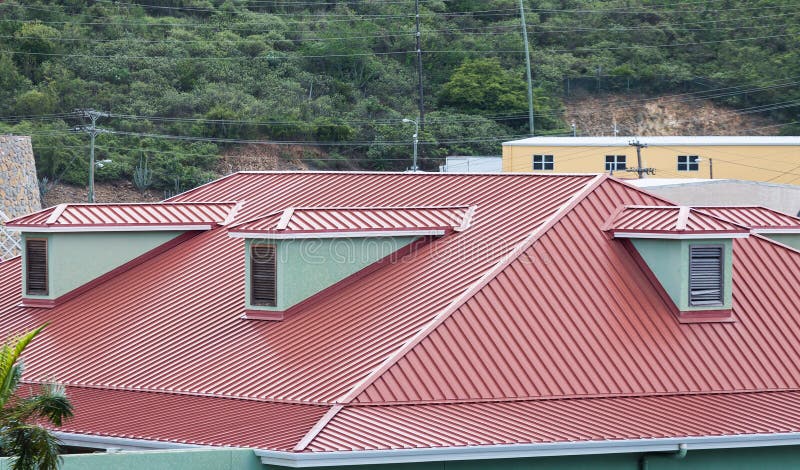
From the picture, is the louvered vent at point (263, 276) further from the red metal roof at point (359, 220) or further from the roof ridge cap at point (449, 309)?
the roof ridge cap at point (449, 309)

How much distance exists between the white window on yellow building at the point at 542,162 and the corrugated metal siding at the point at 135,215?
4230 centimetres

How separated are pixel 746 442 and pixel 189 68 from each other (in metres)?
57.6

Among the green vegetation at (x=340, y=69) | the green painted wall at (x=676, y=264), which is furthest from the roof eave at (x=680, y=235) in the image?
the green vegetation at (x=340, y=69)

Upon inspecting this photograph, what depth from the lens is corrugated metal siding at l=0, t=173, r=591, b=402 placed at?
760 inches

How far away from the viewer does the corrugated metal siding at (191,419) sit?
16.9 meters

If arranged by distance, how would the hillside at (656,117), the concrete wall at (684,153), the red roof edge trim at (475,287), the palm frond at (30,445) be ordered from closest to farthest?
1. the palm frond at (30,445)
2. the red roof edge trim at (475,287)
3. the concrete wall at (684,153)
4. the hillside at (656,117)

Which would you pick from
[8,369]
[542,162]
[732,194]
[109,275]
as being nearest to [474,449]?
[8,369]

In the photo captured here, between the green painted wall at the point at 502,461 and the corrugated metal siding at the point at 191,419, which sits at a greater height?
the corrugated metal siding at the point at 191,419

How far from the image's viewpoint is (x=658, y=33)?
8725 centimetres

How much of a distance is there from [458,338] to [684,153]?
49.5 metres

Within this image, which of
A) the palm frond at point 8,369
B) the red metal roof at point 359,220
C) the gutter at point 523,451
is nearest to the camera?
the palm frond at point 8,369

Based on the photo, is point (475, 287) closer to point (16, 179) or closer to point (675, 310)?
point (675, 310)

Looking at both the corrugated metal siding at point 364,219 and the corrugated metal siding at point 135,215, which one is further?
the corrugated metal siding at point 135,215

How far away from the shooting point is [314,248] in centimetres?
2102
